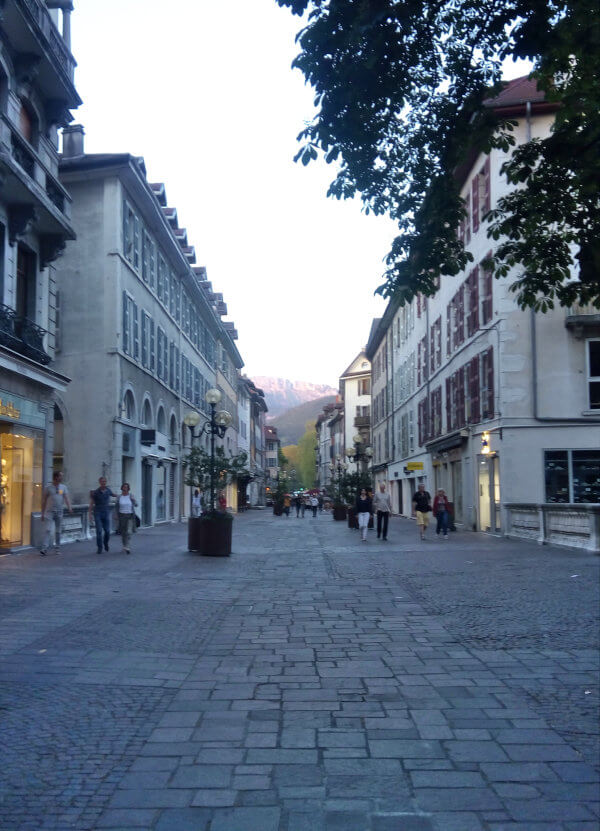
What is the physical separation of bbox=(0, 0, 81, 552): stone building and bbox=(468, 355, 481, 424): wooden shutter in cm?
1488

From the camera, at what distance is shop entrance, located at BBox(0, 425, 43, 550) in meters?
→ 19.4

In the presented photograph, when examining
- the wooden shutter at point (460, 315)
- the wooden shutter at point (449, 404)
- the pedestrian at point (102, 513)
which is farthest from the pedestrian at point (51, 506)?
the wooden shutter at point (449, 404)

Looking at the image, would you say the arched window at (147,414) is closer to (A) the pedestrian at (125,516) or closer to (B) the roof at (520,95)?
(A) the pedestrian at (125,516)

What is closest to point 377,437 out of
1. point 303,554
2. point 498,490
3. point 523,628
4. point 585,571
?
point 498,490

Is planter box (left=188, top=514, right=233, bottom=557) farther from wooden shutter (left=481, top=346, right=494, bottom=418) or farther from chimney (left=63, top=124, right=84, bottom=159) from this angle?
chimney (left=63, top=124, right=84, bottom=159)

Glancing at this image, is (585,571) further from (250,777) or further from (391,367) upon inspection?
(391,367)

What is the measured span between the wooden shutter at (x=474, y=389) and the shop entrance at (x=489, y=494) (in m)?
1.53

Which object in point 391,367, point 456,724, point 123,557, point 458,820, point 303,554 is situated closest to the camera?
point 458,820

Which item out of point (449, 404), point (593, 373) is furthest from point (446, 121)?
point (449, 404)

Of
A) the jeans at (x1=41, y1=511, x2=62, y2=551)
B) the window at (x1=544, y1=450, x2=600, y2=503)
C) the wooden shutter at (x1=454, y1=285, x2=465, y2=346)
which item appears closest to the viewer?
the jeans at (x1=41, y1=511, x2=62, y2=551)

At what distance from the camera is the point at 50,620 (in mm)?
9477

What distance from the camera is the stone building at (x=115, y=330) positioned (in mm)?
29344

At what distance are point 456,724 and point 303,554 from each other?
14.5 metres

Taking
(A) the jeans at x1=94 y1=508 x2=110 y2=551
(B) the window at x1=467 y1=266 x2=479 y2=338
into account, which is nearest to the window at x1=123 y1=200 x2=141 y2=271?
(B) the window at x1=467 y1=266 x2=479 y2=338
